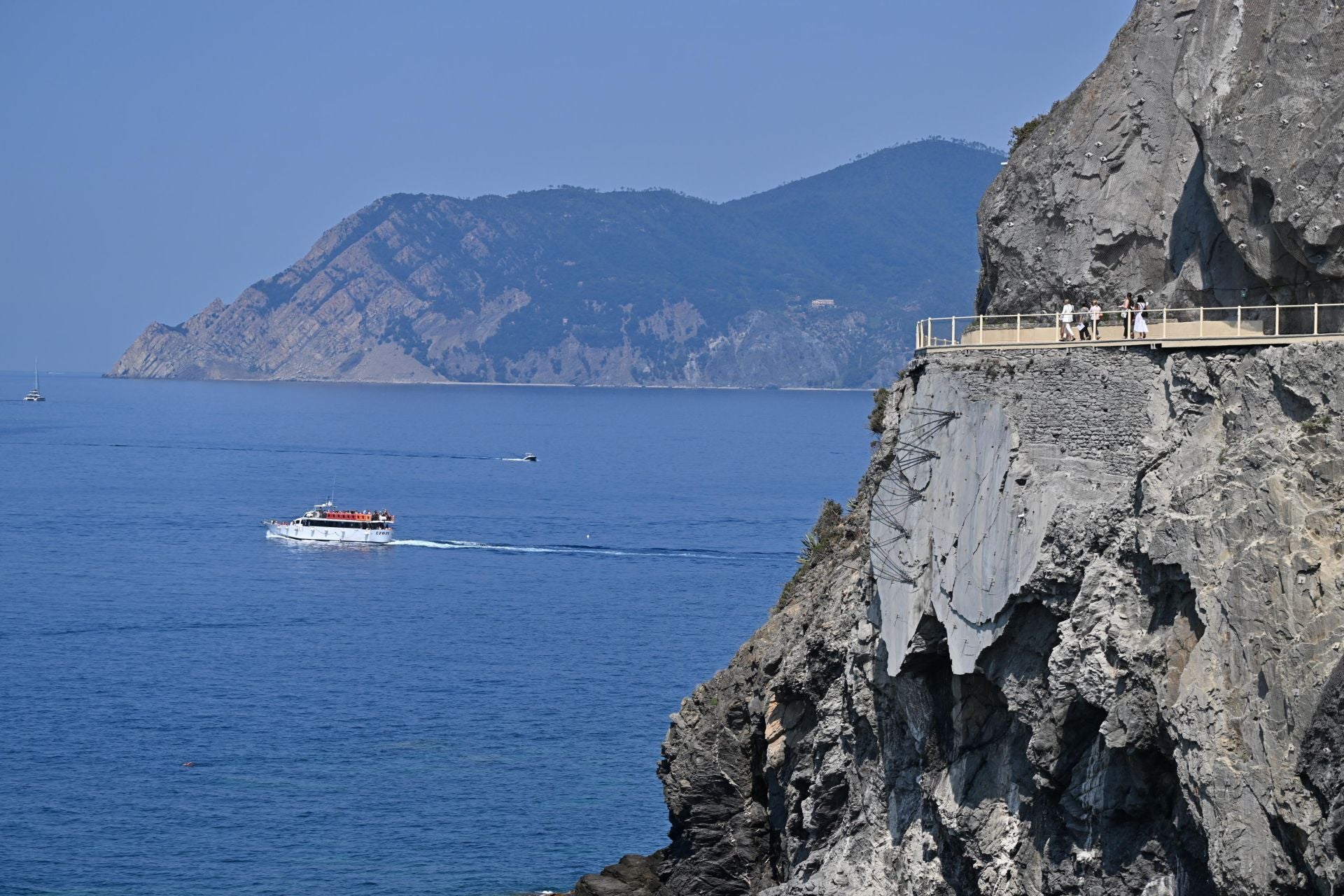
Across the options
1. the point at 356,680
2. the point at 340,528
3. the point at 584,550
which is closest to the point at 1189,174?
the point at 356,680

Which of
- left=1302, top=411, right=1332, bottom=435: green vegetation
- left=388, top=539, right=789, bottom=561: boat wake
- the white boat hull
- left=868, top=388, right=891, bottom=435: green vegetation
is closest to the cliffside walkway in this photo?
left=1302, top=411, right=1332, bottom=435: green vegetation

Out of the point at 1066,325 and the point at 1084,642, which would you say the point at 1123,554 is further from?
the point at 1066,325

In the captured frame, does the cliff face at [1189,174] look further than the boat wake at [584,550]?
No

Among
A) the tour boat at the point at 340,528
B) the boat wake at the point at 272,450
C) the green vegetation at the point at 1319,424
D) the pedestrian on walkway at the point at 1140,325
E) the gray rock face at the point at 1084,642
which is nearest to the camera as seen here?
the gray rock face at the point at 1084,642

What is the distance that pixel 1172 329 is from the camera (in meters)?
30.2

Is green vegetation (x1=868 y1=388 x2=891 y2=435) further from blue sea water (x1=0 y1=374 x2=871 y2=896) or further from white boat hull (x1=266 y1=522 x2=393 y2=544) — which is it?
white boat hull (x1=266 y1=522 x2=393 y2=544)

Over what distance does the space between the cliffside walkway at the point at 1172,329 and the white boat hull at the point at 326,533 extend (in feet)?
268

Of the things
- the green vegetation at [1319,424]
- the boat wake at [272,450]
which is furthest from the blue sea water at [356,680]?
the boat wake at [272,450]

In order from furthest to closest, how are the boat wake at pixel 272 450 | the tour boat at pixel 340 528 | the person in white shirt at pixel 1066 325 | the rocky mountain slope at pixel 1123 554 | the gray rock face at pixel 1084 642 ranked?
the boat wake at pixel 272 450 → the tour boat at pixel 340 528 → the person in white shirt at pixel 1066 325 → the rocky mountain slope at pixel 1123 554 → the gray rock face at pixel 1084 642

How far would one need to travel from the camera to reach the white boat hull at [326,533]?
114 m

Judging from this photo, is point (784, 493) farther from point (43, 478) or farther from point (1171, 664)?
point (1171, 664)

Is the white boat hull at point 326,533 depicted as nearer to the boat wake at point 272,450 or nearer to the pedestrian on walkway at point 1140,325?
the boat wake at point 272,450

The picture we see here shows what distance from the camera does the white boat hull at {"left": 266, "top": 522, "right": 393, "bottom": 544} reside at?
114m

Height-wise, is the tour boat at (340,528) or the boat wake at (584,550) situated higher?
the tour boat at (340,528)
